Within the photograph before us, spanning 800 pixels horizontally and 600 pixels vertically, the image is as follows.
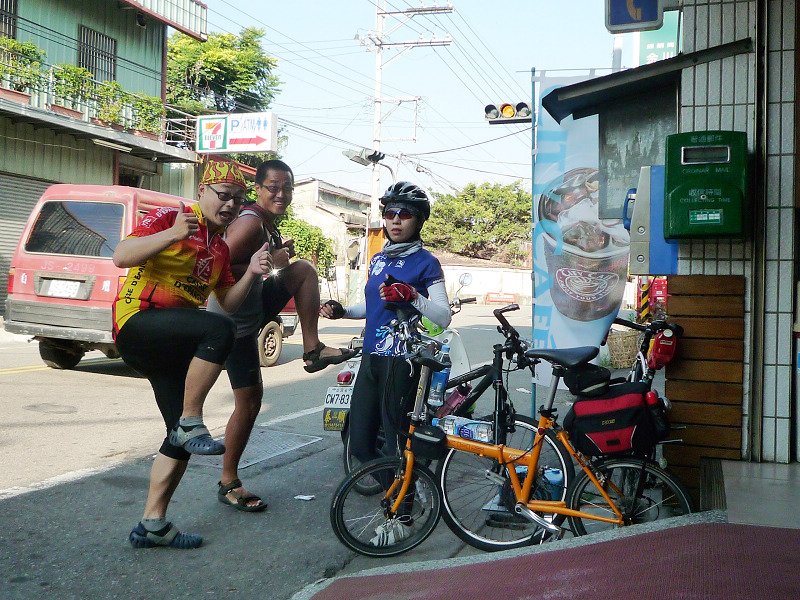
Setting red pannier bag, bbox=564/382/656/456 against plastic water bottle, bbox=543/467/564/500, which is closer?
red pannier bag, bbox=564/382/656/456

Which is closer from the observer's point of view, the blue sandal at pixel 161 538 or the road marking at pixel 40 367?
the blue sandal at pixel 161 538

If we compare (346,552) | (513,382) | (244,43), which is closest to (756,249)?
(346,552)

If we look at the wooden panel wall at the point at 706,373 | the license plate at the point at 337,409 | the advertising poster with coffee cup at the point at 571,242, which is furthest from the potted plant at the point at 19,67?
the wooden panel wall at the point at 706,373

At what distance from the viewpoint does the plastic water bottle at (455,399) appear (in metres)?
5.56

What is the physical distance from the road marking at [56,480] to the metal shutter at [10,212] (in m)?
15.2

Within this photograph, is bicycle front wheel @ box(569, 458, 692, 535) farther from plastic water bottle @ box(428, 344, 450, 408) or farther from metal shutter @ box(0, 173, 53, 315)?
metal shutter @ box(0, 173, 53, 315)

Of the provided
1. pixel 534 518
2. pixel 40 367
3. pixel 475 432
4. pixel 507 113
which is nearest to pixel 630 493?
pixel 534 518

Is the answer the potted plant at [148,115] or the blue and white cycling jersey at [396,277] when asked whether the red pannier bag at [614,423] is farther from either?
the potted plant at [148,115]

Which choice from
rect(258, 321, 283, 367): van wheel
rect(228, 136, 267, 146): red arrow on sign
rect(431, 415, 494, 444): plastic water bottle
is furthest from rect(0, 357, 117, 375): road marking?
rect(228, 136, 267, 146): red arrow on sign

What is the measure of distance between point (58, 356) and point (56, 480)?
18.5 ft

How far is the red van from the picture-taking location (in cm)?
985

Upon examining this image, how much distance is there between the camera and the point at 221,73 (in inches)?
1310

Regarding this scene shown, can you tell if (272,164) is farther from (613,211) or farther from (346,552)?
(613,211)

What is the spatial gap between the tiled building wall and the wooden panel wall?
64 millimetres
